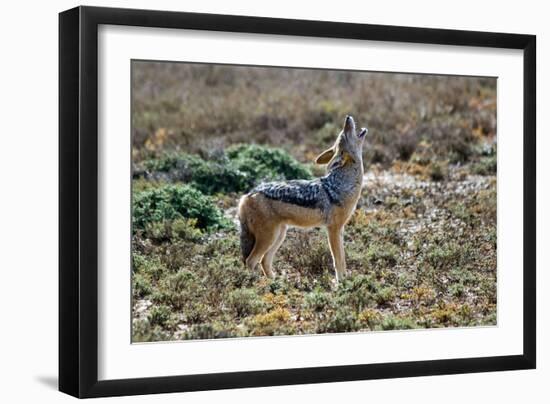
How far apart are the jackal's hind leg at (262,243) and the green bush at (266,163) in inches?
185

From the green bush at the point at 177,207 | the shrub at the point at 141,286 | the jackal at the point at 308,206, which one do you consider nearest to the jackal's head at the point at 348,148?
the jackal at the point at 308,206

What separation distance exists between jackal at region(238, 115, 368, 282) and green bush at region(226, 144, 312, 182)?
15.2ft

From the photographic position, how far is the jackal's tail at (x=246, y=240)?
11802mm

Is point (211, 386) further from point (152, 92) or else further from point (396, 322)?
point (152, 92)

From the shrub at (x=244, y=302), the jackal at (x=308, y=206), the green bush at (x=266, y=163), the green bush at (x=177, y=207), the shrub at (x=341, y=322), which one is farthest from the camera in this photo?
the green bush at (x=266, y=163)

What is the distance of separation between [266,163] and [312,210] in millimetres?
5230

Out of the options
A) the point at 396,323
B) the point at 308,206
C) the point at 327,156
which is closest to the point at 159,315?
the point at 308,206

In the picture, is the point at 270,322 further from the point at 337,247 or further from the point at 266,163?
the point at 266,163

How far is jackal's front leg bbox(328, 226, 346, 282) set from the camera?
11812 millimetres

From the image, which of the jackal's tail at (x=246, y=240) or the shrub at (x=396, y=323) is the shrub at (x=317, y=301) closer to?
the shrub at (x=396, y=323)

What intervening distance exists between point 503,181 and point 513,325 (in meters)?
1.63

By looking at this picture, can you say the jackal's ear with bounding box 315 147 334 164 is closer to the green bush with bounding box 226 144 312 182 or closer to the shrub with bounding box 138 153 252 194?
the shrub with bounding box 138 153 252 194

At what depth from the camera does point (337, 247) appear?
11.8m

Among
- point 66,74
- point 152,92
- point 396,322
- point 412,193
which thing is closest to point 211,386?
point 396,322
